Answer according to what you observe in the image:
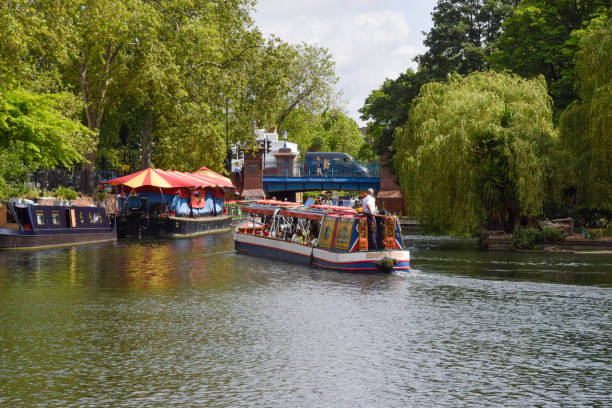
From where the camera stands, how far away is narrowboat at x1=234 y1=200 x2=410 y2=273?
88.8ft

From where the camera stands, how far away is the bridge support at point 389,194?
69.5 metres

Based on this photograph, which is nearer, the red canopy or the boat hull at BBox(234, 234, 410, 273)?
the boat hull at BBox(234, 234, 410, 273)

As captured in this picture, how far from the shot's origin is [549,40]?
161 ft

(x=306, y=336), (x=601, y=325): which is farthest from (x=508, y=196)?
(x=306, y=336)

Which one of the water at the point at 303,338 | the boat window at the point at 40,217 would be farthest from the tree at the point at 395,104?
the water at the point at 303,338

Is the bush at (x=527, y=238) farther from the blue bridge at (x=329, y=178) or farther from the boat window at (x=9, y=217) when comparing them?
the blue bridge at (x=329, y=178)

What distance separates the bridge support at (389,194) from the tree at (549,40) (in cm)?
1926

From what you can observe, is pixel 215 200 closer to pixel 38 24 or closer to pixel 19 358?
pixel 38 24

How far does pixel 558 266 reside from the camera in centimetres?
2920

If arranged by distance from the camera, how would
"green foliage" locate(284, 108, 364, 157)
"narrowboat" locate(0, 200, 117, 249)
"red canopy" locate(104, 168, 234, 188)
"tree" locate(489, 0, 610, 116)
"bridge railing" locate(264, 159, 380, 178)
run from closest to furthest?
1. "narrowboat" locate(0, 200, 117, 249)
2. "tree" locate(489, 0, 610, 116)
3. "red canopy" locate(104, 168, 234, 188)
4. "bridge railing" locate(264, 159, 380, 178)
5. "green foliage" locate(284, 108, 364, 157)

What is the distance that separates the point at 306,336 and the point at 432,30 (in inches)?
1966

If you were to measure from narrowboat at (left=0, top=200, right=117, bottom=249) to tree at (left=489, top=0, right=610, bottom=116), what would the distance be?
28.5 m

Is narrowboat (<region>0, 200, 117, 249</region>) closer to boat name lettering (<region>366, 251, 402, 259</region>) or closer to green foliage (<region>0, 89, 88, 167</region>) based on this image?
green foliage (<region>0, 89, 88, 167</region>)

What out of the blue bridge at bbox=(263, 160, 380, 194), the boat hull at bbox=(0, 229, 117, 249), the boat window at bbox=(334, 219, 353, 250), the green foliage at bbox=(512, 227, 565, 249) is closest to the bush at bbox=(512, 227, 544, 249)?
the green foliage at bbox=(512, 227, 565, 249)
